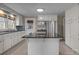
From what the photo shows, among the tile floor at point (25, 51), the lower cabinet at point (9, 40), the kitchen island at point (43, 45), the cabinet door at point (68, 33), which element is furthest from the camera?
the cabinet door at point (68, 33)

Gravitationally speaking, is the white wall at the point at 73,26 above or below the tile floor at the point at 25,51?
above

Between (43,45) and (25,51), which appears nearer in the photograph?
(25,51)

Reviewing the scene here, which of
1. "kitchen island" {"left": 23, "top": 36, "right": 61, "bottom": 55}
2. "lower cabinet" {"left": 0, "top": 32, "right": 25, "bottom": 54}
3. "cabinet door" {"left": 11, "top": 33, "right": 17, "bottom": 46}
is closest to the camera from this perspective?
"kitchen island" {"left": 23, "top": 36, "right": 61, "bottom": 55}

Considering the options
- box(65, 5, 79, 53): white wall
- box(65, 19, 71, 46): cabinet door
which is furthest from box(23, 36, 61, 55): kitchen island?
box(65, 19, 71, 46): cabinet door

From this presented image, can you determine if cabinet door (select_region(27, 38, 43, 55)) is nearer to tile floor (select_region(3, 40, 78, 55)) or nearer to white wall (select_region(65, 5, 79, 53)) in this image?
tile floor (select_region(3, 40, 78, 55))

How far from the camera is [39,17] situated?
3.33 meters

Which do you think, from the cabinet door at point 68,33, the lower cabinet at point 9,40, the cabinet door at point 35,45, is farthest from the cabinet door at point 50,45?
the lower cabinet at point 9,40

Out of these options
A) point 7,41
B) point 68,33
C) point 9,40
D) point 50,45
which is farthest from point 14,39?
point 68,33

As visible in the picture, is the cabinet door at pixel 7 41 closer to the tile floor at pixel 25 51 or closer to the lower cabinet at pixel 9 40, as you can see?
the lower cabinet at pixel 9 40

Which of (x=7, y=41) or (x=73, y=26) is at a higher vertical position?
(x=73, y=26)

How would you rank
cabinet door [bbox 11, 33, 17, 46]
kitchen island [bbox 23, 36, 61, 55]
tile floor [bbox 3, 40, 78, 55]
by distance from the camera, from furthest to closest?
1. cabinet door [bbox 11, 33, 17, 46]
2. kitchen island [bbox 23, 36, 61, 55]
3. tile floor [bbox 3, 40, 78, 55]

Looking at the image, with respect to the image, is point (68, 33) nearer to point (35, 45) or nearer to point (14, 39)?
point (35, 45)

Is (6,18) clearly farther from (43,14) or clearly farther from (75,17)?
(75,17)
